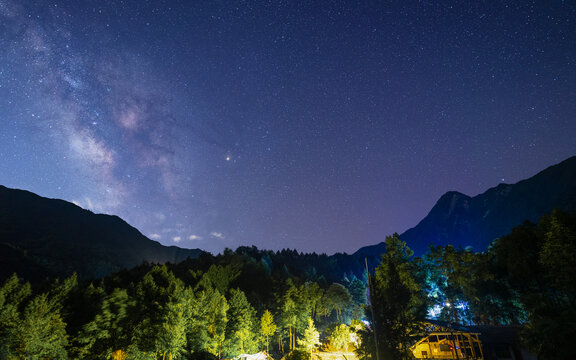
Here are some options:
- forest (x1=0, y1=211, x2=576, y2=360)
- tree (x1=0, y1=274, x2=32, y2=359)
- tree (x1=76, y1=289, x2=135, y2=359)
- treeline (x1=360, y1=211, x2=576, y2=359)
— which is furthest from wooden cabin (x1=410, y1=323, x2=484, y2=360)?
tree (x1=0, y1=274, x2=32, y2=359)

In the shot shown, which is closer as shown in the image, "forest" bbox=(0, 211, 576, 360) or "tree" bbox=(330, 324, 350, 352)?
"forest" bbox=(0, 211, 576, 360)

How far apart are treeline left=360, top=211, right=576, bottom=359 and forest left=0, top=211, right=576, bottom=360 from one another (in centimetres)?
8

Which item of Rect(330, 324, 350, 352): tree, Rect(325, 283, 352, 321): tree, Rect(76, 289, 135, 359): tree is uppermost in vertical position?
Rect(325, 283, 352, 321): tree

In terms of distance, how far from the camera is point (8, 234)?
16175 cm

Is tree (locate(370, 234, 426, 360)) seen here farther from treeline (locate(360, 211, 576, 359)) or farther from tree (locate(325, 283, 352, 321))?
tree (locate(325, 283, 352, 321))

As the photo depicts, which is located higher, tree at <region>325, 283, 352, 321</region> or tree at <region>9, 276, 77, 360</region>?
tree at <region>325, 283, 352, 321</region>

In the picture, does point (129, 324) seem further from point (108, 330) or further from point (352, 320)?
point (352, 320)

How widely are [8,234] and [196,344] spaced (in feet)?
643

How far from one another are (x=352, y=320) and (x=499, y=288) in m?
26.3

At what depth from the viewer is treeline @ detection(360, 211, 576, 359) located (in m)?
17.3

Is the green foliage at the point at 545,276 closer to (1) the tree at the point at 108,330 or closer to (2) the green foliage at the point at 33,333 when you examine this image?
(2) the green foliage at the point at 33,333

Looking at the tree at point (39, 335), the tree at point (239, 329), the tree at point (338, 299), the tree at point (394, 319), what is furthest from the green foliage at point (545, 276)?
the tree at point (338, 299)

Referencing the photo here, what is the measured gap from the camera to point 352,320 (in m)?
32.6

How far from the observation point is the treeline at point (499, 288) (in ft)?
56.9
